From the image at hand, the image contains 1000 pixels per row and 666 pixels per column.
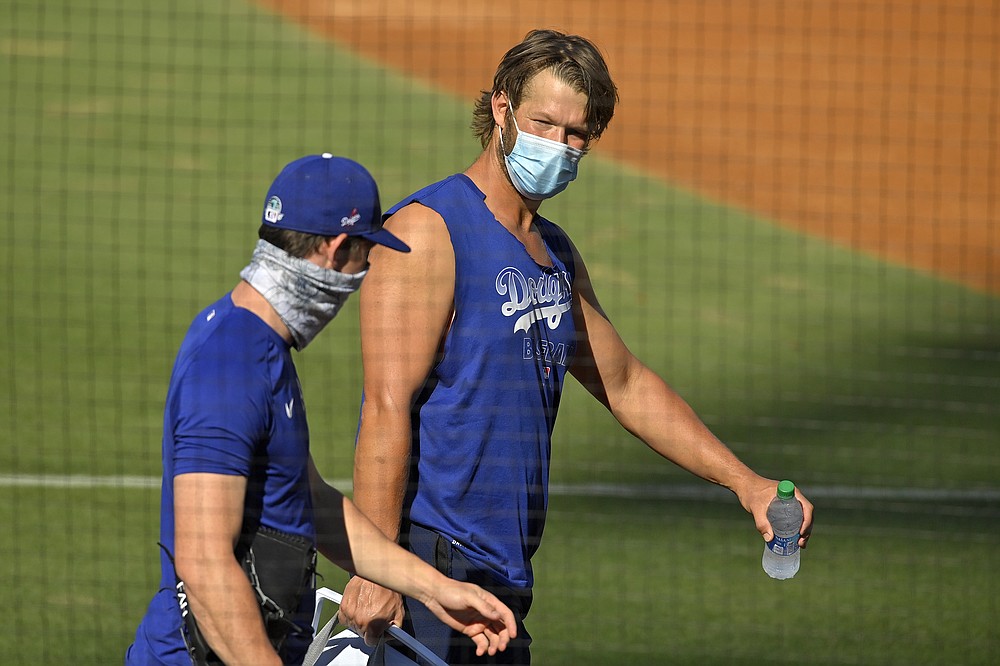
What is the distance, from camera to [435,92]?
18.1 m

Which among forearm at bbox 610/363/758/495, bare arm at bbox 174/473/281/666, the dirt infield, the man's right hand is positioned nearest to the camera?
bare arm at bbox 174/473/281/666

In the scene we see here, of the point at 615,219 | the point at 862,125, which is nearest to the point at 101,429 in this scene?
the point at 615,219

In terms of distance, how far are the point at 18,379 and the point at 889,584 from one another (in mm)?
6391

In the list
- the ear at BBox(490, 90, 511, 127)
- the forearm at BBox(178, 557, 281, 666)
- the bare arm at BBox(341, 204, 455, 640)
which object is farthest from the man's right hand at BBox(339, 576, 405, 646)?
the ear at BBox(490, 90, 511, 127)

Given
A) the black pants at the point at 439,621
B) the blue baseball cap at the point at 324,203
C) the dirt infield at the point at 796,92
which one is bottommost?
the black pants at the point at 439,621

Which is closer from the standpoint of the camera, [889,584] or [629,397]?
[629,397]

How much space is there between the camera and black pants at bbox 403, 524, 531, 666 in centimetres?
375

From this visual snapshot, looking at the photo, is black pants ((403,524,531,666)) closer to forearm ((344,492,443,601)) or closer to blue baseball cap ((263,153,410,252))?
forearm ((344,492,443,601))

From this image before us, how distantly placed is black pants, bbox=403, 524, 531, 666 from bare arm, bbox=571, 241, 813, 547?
76 cm

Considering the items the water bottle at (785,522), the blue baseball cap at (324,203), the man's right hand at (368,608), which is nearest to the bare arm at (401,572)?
the man's right hand at (368,608)

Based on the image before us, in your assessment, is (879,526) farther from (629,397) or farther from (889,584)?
(629,397)

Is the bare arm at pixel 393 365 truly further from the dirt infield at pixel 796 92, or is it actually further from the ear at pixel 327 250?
the dirt infield at pixel 796 92

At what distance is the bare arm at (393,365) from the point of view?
11.8 feet

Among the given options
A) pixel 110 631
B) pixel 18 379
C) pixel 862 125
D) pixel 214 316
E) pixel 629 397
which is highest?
pixel 862 125
